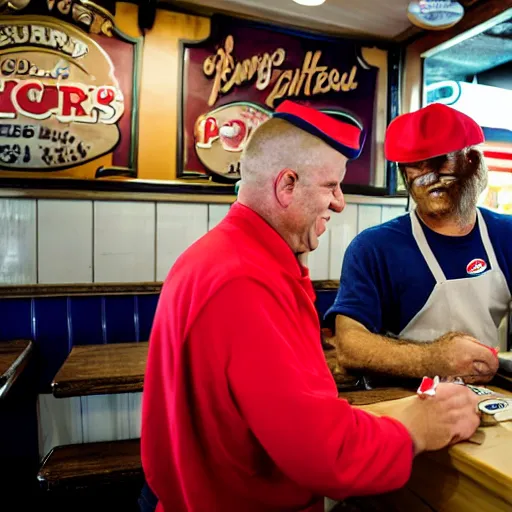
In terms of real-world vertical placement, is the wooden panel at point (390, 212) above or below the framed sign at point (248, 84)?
below

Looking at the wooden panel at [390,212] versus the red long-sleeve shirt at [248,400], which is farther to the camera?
the wooden panel at [390,212]

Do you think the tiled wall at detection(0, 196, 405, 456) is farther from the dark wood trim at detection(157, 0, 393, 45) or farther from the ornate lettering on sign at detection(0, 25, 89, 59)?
the dark wood trim at detection(157, 0, 393, 45)

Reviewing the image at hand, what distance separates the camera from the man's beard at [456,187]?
6.22ft

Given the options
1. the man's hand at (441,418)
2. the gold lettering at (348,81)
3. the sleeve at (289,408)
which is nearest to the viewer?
the sleeve at (289,408)

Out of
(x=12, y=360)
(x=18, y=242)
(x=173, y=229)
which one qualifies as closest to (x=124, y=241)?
(x=173, y=229)

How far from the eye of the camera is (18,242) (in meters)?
2.76

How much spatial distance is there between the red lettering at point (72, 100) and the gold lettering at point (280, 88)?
119 centimetres

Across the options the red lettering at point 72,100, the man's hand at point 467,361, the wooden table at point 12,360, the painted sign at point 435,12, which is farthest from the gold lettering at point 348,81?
the wooden table at point 12,360

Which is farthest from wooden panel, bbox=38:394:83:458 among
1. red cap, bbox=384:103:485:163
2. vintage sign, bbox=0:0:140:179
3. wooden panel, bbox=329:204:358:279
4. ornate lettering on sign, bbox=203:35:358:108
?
red cap, bbox=384:103:485:163

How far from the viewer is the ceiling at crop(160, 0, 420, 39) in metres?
3.02

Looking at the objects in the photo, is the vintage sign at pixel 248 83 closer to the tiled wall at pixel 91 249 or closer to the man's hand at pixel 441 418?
the tiled wall at pixel 91 249

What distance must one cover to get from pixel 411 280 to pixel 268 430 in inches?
46.2

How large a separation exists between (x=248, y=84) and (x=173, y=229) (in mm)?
1087

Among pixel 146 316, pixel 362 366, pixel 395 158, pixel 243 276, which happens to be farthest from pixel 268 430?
pixel 146 316
